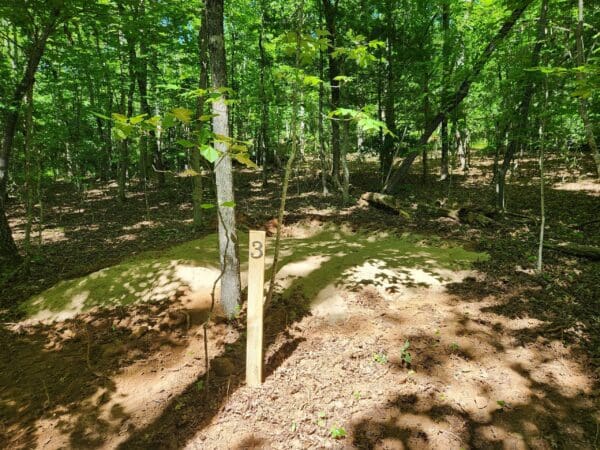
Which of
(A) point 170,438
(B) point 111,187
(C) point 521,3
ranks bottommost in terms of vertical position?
(A) point 170,438

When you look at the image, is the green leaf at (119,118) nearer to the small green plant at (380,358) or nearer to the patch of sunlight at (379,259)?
the small green plant at (380,358)

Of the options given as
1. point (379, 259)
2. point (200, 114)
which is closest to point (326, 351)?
point (379, 259)

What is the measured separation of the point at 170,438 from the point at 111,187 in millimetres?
19540

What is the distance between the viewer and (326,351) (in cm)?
407

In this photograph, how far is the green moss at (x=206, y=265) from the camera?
5.61m

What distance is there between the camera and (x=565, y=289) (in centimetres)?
505

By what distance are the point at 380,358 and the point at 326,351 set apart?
70 cm

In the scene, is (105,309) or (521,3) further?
(521,3)

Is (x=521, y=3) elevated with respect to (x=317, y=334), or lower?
elevated

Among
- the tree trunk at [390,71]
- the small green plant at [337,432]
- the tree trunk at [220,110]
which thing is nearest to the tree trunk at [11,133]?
the tree trunk at [220,110]

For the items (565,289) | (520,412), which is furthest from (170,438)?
(565,289)

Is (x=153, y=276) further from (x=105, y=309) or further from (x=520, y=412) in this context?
(x=520, y=412)

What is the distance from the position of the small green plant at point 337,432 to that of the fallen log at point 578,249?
653 cm

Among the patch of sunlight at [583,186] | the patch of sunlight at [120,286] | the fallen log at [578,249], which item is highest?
the patch of sunlight at [583,186]
